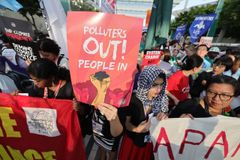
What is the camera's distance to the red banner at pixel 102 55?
1.85 m

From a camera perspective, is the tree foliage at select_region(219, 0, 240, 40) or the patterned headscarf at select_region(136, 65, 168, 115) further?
the tree foliage at select_region(219, 0, 240, 40)

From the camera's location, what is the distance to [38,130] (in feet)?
8.55

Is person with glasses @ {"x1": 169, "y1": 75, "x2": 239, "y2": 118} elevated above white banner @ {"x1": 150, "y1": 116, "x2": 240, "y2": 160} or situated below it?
above

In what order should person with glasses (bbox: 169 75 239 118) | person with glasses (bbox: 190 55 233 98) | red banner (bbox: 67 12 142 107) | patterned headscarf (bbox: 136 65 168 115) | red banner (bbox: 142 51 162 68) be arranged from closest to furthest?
1. red banner (bbox: 67 12 142 107)
2. person with glasses (bbox: 169 75 239 118)
3. patterned headscarf (bbox: 136 65 168 115)
4. person with glasses (bbox: 190 55 233 98)
5. red banner (bbox: 142 51 162 68)

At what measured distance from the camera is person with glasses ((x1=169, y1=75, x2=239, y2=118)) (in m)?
2.43

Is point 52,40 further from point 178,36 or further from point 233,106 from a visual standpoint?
point 178,36

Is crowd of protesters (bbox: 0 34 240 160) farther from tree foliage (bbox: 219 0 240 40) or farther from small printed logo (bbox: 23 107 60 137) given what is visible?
tree foliage (bbox: 219 0 240 40)

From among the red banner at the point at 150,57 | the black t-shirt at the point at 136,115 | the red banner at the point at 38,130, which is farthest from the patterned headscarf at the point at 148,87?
the red banner at the point at 150,57

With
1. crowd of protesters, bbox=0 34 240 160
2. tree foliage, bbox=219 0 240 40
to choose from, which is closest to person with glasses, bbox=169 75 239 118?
crowd of protesters, bbox=0 34 240 160

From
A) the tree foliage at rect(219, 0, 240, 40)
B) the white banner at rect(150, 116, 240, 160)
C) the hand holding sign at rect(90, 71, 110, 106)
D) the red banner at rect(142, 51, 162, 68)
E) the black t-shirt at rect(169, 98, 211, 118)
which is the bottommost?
the tree foliage at rect(219, 0, 240, 40)

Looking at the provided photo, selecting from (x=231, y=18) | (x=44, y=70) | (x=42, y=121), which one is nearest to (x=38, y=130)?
(x=42, y=121)

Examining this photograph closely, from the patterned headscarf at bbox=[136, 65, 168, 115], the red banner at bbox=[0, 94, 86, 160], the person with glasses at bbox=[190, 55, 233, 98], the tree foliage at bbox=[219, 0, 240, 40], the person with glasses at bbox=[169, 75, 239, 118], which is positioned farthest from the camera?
the tree foliage at bbox=[219, 0, 240, 40]

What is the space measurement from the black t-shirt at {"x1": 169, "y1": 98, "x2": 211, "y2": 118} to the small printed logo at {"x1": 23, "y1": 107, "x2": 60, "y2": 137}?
1.03 m

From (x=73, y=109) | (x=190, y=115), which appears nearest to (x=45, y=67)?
(x=73, y=109)
